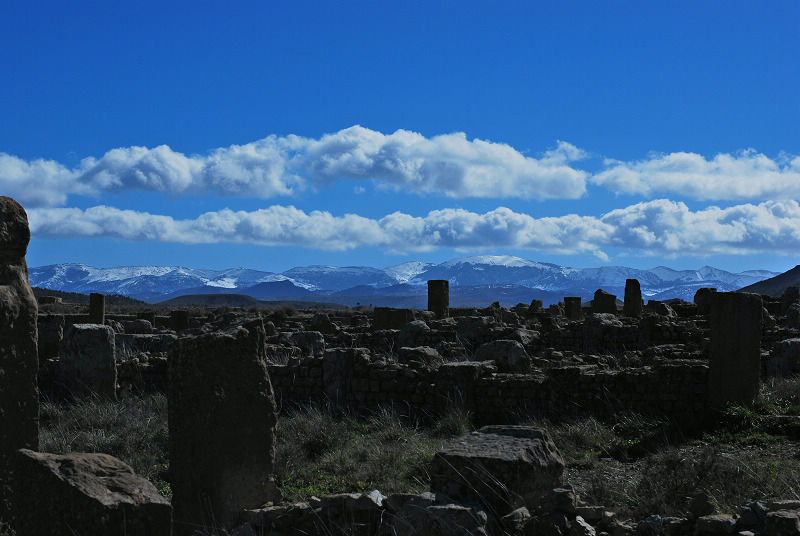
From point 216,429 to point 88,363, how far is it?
7.95 m

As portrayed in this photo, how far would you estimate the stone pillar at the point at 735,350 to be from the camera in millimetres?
10781

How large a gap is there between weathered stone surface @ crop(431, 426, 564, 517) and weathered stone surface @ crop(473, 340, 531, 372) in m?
7.04

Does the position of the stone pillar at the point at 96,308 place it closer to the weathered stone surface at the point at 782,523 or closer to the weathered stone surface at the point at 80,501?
the weathered stone surface at the point at 80,501

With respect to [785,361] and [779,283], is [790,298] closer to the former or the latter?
[785,361]

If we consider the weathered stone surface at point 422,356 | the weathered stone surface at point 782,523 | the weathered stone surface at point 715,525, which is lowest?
the weathered stone surface at point 715,525

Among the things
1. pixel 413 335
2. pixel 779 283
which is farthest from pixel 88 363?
pixel 779 283

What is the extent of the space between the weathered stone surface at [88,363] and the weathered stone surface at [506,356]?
6415 millimetres

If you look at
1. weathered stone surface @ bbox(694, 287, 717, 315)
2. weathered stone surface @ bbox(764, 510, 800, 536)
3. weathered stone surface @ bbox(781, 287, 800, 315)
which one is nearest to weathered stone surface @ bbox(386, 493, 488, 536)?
weathered stone surface @ bbox(764, 510, 800, 536)

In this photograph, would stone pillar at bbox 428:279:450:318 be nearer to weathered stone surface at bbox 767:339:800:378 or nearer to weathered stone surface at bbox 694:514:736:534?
weathered stone surface at bbox 767:339:800:378

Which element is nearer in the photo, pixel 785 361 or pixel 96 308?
pixel 785 361

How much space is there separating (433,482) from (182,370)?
2144mm

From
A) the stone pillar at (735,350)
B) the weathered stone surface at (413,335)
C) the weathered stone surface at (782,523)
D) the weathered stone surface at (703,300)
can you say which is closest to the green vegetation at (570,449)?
the stone pillar at (735,350)

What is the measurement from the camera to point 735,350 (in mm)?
10852

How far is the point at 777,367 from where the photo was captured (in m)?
13.7
